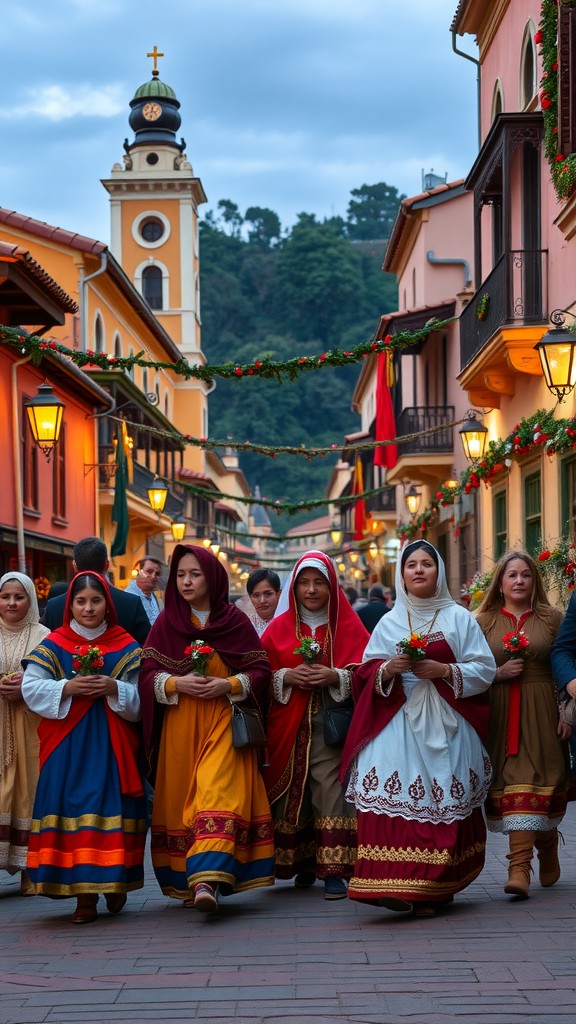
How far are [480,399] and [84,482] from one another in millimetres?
10977

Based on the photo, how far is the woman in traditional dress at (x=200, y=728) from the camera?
7836mm

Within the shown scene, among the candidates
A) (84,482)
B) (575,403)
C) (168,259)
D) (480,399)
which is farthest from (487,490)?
(168,259)

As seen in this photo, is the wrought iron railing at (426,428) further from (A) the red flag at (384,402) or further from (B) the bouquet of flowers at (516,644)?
(B) the bouquet of flowers at (516,644)

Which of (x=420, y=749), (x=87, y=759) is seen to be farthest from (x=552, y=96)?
(x=87, y=759)

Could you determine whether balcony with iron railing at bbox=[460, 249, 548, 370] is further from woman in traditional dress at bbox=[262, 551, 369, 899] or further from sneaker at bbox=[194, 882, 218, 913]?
sneaker at bbox=[194, 882, 218, 913]

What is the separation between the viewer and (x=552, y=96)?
14.4m

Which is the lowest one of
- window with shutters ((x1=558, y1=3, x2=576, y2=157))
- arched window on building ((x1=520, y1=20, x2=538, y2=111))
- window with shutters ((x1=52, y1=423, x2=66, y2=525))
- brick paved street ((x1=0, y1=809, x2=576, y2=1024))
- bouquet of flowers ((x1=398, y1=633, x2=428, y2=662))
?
brick paved street ((x1=0, y1=809, x2=576, y2=1024))

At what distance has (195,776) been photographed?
26.0 ft

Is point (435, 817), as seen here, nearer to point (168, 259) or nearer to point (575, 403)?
point (575, 403)

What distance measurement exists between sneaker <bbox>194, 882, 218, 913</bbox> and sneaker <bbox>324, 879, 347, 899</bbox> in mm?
893

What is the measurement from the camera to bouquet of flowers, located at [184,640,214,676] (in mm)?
7875

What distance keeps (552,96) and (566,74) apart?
1004 millimetres

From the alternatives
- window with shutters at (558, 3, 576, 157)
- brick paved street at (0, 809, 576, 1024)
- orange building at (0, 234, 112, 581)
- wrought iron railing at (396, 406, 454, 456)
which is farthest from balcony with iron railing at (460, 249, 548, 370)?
wrought iron railing at (396, 406, 454, 456)

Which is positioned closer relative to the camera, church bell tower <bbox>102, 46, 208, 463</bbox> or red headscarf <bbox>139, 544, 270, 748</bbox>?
red headscarf <bbox>139, 544, 270, 748</bbox>
